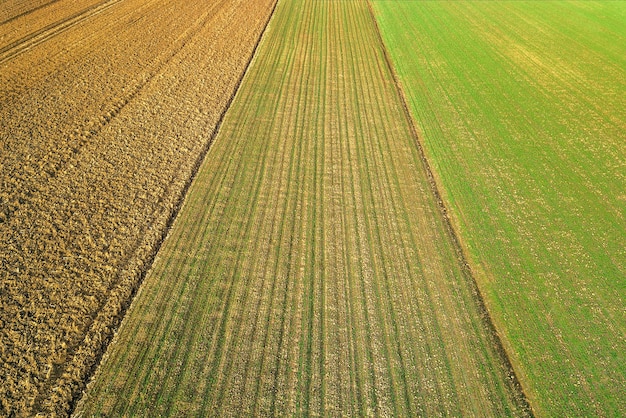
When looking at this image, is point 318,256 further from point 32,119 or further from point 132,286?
point 32,119

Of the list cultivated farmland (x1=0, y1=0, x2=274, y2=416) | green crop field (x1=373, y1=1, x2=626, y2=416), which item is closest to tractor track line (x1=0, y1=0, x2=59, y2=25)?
cultivated farmland (x1=0, y1=0, x2=274, y2=416)

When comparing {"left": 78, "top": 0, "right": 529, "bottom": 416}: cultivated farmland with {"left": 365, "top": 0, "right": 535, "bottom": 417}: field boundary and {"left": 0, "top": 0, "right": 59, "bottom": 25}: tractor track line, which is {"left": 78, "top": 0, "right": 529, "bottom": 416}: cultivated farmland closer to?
{"left": 365, "top": 0, "right": 535, "bottom": 417}: field boundary

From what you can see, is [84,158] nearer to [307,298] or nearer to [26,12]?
[307,298]

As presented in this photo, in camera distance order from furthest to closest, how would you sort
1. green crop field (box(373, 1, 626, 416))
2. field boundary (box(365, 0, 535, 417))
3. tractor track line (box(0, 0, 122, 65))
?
tractor track line (box(0, 0, 122, 65)) < green crop field (box(373, 1, 626, 416)) < field boundary (box(365, 0, 535, 417))

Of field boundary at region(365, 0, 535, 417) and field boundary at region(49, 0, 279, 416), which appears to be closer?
field boundary at region(49, 0, 279, 416)

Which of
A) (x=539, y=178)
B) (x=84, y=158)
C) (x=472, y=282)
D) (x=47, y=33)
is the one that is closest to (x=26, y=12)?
(x=47, y=33)

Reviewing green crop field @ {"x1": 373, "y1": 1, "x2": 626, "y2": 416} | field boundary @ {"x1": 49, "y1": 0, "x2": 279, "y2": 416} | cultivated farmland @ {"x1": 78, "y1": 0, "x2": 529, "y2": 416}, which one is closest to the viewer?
field boundary @ {"x1": 49, "y1": 0, "x2": 279, "y2": 416}

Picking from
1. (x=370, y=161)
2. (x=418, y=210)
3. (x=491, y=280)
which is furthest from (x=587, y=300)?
(x=370, y=161)
